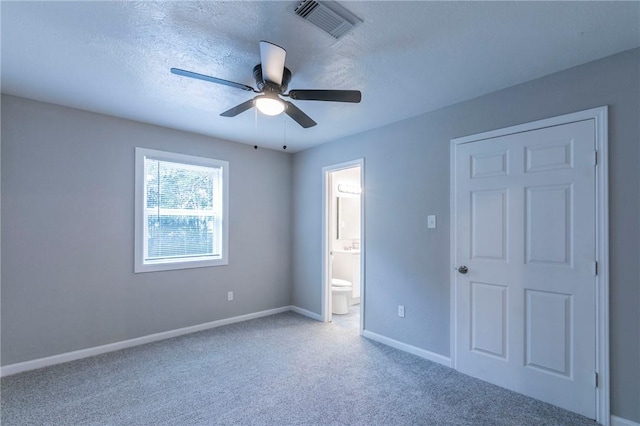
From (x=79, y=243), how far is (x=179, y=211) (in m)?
1.04

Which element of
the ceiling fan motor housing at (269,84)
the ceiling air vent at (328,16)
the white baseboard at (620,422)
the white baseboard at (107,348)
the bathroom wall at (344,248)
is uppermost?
the ceiling air vent at (328,16)

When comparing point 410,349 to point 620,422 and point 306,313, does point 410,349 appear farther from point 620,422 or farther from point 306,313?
point 306,313

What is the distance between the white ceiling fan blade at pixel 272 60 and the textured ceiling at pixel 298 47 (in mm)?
207

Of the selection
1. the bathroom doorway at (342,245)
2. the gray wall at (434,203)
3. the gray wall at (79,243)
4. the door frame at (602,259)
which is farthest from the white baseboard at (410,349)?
the gray wall at (79,243)

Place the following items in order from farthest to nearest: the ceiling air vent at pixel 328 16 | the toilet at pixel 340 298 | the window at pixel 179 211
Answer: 1. the toilet at pixel 340 298
2. the window at pixel 179 211
3. the ceiling air vent at pixel 328 16

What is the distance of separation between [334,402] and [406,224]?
1.83 m

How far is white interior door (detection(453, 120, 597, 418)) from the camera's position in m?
2.18

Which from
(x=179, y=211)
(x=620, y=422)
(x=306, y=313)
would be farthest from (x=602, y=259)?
(x=179, y=211)

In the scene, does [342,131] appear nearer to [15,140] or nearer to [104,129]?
[104,129]

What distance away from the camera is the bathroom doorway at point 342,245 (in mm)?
4227

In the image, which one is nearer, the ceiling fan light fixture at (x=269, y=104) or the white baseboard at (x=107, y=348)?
the ceiling fan light fixture at (x=269, y=104)

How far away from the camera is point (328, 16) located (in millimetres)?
1691

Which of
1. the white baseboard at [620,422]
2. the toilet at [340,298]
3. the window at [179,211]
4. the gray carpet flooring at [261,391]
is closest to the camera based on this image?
the white baseboard at [620,422]

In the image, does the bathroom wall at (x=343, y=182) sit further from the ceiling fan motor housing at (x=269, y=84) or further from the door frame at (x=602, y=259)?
the door frame at (x=602, y=259)
